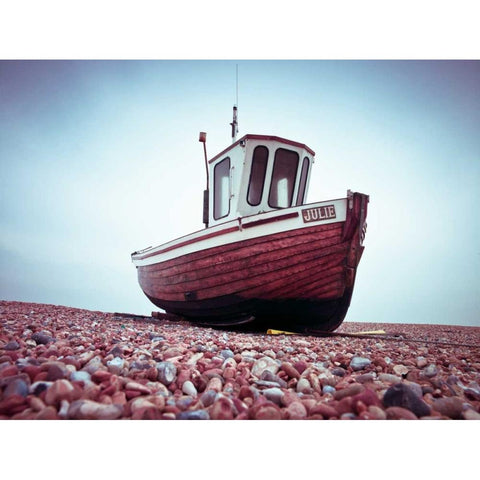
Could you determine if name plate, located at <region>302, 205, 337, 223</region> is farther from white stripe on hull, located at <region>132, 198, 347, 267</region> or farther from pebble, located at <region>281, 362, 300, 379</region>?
pebble, located at <region>281, 362, 300, 379</region>

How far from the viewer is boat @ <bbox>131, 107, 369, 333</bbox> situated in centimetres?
428

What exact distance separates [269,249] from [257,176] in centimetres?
141

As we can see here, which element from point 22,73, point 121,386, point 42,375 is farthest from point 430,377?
point 22,73

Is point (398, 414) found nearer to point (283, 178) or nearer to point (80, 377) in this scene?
point (80, 377)

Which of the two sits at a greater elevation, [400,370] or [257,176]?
[257,176]

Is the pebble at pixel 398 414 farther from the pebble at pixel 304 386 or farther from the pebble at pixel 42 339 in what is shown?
the pebble at pixel 42 339

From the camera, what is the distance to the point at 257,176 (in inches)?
202

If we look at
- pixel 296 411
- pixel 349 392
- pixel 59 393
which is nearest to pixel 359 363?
pixel 349 392

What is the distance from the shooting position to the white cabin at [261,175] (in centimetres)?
506

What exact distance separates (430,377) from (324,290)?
2.60 m

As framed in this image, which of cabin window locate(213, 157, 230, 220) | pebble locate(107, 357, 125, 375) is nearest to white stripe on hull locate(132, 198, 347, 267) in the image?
cabin window locate(213, 157, 230, 220)

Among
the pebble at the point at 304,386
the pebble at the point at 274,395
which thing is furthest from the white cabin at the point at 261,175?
the pebble at the point at 274,395

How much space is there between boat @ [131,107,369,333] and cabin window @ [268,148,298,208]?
0.7 inches

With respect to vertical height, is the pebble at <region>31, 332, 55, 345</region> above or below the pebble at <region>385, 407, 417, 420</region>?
above
